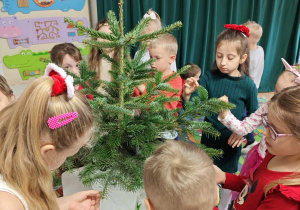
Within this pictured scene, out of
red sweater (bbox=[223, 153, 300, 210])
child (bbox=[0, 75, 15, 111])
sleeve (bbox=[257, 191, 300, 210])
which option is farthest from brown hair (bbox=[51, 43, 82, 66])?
sleeve (bbox=[257, 191, 300, 210])

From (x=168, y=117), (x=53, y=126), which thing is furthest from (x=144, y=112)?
(x=53, y=126)

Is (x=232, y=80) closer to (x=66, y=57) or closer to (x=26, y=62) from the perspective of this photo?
(x=66, y=57)

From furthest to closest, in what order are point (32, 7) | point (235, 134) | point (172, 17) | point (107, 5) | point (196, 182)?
point (172, 17) → point (107, 5) → point (32, 7) → point (235, 134) → point (196, 182)

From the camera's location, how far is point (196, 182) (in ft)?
2.35

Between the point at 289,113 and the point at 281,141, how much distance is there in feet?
0.38

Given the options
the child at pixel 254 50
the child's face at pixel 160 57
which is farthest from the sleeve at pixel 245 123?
the child at pixel 254 50

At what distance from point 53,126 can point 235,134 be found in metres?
1.20

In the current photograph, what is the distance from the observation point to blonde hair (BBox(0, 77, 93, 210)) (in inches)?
30.5

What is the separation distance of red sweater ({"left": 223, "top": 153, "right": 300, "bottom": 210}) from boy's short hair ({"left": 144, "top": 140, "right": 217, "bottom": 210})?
306 mm

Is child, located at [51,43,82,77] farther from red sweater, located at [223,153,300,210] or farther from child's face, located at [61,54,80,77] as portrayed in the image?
red sweater, located at [223,153,300,210]

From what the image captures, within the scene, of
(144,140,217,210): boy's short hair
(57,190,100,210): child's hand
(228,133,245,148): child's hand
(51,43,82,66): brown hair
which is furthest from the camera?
(51,43,82,66): brown hair

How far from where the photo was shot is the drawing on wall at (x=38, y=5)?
302 cm

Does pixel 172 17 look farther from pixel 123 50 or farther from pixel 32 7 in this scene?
pixel 123 50

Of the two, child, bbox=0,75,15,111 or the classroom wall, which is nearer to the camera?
child, bbox=0,75,15,111
